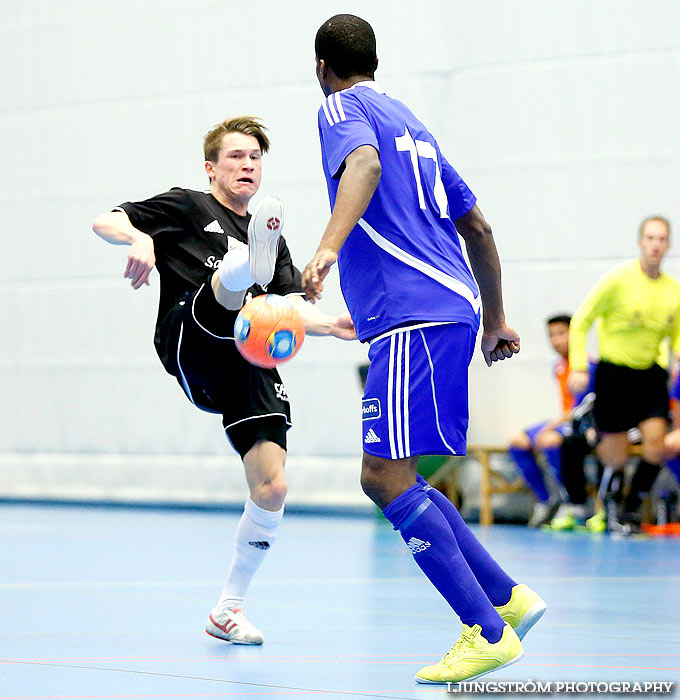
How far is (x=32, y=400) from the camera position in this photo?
1466 centimetres

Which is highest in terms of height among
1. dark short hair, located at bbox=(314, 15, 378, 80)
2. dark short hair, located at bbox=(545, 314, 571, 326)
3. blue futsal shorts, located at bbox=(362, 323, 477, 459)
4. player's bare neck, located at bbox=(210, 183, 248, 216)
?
dark short hair, located at bbox=(314, 15, 378, 80)

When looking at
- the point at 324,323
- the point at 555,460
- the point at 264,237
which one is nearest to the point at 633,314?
the point at 555,460

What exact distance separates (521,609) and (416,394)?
0.78 m

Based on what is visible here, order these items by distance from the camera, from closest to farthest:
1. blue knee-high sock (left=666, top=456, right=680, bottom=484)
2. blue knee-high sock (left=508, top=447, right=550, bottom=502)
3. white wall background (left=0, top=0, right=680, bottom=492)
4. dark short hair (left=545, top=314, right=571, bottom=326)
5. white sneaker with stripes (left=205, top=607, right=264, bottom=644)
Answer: white sneaker with stripes (left=205, top=607, right=264, bottom=644)
blue knee-high sock (left=666, top=456, right=680, bottom=484)
dark short hair (left=545, top=314, right=571, bottom=326)
blue knee-high sock (left=508, top=447, right=550, bottom=502)
white wall background (left=0, top=0, right=680, bottom=492)

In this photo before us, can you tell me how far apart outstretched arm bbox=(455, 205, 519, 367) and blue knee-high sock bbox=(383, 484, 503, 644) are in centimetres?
71

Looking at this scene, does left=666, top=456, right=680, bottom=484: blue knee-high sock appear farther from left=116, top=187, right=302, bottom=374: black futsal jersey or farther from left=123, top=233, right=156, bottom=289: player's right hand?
left=123, top=233, right=156, bottom=289: player's right hand

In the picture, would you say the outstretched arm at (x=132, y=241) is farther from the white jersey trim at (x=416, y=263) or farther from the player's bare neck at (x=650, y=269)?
the player's bare neck at (x=650, y=269)

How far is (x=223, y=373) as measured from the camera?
5.27 meters

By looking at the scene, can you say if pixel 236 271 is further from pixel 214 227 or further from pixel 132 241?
pixel 214 227

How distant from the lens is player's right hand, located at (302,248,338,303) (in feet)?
12.2

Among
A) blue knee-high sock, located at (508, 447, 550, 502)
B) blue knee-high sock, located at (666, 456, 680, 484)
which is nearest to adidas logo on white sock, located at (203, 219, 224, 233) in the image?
blue knee-high sock, located at (666, 456, 680, 484)

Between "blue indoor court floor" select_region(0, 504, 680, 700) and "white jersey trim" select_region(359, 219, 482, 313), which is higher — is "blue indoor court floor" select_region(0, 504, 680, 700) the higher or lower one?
the lower one

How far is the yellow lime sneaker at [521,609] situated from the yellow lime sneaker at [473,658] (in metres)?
0.25

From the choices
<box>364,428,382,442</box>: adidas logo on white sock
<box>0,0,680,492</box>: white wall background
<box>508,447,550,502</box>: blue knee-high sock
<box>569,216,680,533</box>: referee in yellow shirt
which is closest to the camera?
<box>364,428,382,442</box>: adidas logo on white sock
